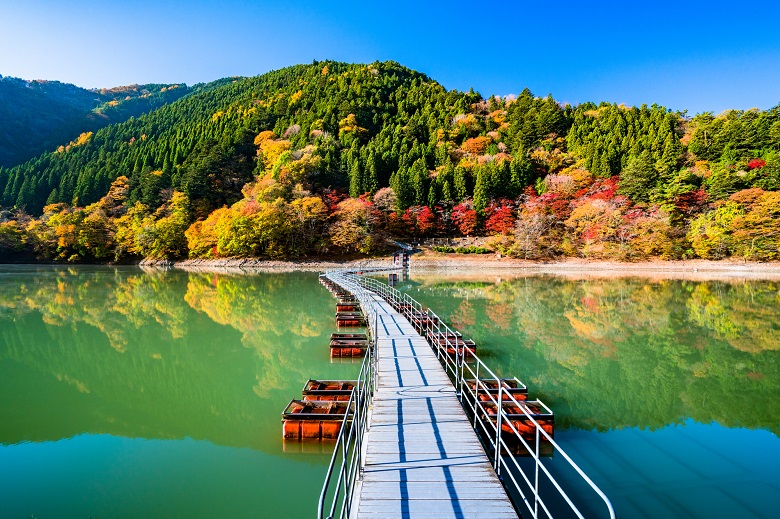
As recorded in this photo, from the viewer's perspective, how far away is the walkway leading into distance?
3510mm

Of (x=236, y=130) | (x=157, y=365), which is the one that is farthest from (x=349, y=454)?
(x=236, y=130)

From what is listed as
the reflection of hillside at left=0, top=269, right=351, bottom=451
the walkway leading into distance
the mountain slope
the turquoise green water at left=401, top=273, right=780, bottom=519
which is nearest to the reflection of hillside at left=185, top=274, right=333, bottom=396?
the reflection of hillside at left=0, top=269, right=351, bottom=451

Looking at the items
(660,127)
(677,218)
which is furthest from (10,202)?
(660,127)

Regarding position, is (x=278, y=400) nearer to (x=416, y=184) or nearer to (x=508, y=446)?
(x=508, y=446)

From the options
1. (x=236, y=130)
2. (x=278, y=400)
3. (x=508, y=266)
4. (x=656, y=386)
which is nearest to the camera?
(x=278, y=400)

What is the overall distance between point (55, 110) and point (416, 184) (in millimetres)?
121388

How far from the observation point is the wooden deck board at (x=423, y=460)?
11.5 feet

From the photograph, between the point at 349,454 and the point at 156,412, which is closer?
the point at 349,454

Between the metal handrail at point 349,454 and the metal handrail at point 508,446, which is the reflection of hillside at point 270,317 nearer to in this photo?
the metal handrail at point 349,454

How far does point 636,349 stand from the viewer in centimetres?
1235

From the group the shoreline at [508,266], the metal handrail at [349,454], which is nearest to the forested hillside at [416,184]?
the shoreline at [508,266]

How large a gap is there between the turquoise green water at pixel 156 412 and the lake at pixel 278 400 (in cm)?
4

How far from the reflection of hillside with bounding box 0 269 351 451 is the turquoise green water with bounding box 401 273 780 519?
5.38m

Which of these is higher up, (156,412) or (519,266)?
(519,266)
